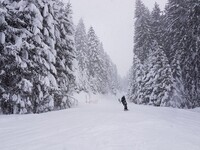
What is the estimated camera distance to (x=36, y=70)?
553 inches

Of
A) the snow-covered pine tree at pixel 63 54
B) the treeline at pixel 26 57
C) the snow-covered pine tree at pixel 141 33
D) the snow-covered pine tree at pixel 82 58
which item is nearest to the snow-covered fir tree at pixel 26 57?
the treeline at pixel 26 57

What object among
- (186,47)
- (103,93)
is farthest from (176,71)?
(103,93)

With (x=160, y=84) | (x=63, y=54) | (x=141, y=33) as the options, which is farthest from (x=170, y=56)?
(x=63, y=54)

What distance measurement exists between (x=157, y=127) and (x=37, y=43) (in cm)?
1053

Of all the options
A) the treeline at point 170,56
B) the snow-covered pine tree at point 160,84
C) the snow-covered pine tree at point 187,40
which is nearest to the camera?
the snow-covered pine tree at point 187,40

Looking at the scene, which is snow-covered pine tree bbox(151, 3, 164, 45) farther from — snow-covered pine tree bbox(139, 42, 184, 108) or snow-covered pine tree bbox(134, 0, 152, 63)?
snow-covered pine tree bbox(139, 42, 184, 108)

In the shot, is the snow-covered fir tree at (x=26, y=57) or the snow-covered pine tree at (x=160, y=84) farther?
the snow-covered pine tree at (x=160, y=84)

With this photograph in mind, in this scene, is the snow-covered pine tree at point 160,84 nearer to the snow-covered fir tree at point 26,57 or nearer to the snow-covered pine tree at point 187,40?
the snow-covered pine tree at point 187,40

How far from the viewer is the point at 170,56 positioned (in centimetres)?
2708

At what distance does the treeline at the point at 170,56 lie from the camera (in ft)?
65.4

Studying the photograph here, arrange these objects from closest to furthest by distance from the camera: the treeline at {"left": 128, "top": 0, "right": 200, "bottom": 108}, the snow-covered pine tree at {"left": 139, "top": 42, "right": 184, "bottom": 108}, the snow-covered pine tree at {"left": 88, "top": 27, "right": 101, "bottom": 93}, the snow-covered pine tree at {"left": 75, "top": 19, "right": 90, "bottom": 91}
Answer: the treeline at {"left": 128, "top": 0, "right": 200, "bottom": 108} < the snow-covered pine tree at {"left": 139, "top": 42, "right": 184, "bottom": 108} < the snow-covered pine tree at {"left": 75, "top": 19, "right": 90, "bottom": 91} < the snow-covered pine tree at {"left": 88, "top": 27, "right": 101, "bottom": 93}

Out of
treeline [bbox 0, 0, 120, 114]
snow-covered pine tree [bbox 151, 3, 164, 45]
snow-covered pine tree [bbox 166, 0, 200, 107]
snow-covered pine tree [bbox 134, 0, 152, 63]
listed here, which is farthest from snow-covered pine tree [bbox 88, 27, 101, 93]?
treeline [bbox 0, 0, 120, 114]

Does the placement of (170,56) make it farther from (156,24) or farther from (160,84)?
(156,24)

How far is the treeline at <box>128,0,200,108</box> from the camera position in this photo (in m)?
19.9
